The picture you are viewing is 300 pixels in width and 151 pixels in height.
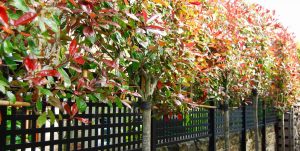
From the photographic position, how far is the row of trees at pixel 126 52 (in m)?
1.43

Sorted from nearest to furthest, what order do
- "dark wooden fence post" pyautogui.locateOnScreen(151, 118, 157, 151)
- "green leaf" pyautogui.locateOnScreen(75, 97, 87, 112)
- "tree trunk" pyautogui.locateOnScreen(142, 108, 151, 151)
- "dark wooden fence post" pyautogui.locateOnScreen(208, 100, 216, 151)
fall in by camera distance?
"green leaf" pyautogui.locateOnScreen(75, 97, 87, 112) → "tree trunk" pyautogui.locateOnScreen(142, 108, 151, 151) → "dark wooden fence post" pyautogui.locateOnScreen(151, 118, 157, 151) → "dark wooden fence post" pyautogui.locateOnScreen(208, 100, 216, 151)

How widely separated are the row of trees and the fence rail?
8.5 inches

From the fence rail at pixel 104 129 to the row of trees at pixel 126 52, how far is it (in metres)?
0.22

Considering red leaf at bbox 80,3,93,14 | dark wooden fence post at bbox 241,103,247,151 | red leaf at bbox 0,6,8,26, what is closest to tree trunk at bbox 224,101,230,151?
dark wooden fence post at bbox 241,103,247,151

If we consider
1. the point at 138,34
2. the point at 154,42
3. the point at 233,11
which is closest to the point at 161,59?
the point at 154,42

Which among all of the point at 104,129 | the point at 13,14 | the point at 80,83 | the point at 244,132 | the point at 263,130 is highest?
the point at 13,14

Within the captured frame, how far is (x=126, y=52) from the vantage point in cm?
231

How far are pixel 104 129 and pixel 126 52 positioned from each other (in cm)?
155

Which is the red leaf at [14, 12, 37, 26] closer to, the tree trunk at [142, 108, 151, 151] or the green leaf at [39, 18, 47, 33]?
the green leaf at [39, 18, 47, 33]

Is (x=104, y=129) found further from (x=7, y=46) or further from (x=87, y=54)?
(x=7, y=46)

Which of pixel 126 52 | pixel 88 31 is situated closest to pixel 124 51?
pixel 126 52

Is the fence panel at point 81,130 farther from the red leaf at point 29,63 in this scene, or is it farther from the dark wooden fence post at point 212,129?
the dark wooden fence post at point 212,129

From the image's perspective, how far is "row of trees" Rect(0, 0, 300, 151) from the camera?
1.43 meters

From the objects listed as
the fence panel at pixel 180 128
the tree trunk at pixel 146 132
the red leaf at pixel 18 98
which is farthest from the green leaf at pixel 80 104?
the fence panel at pixel 180 128
